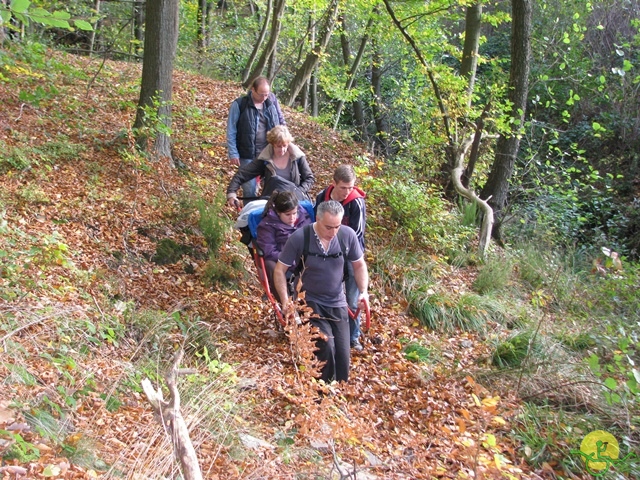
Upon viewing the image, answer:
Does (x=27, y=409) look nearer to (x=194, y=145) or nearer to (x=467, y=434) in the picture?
(x=467, y=434)

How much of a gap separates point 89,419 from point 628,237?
13.9 metres

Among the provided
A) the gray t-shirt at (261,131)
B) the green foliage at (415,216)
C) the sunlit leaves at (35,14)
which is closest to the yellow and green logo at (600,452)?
the sunlit leaves at (35,14)

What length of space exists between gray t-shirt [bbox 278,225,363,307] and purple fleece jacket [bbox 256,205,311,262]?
0.59 metres

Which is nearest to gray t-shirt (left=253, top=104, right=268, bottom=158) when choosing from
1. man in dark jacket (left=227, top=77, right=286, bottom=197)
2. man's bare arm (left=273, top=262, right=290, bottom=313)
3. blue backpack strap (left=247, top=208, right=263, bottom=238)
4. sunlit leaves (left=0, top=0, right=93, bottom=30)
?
man in dark jacket (left=227, top=77, right=286, bottom=197)

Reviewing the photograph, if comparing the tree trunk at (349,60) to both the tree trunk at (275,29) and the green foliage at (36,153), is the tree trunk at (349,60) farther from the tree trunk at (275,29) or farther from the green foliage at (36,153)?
the green foliage at (36,153)

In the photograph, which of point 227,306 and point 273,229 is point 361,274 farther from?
point 227,306

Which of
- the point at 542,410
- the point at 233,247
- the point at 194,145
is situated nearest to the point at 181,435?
the point at 542,410

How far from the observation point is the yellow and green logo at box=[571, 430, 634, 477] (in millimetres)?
4387

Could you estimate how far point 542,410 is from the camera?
5.63 metres

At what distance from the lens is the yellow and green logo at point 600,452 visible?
4387 millimetres

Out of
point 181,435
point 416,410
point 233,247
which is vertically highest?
point 181,435

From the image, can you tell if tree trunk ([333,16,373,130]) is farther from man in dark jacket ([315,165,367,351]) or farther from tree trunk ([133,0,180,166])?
man in dark jacket ([315,165,367,351])

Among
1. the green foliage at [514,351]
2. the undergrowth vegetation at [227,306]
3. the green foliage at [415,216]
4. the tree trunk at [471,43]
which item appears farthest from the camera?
the tree trunk at [471,43]

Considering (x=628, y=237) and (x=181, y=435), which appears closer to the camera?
(x=181, y=435)
